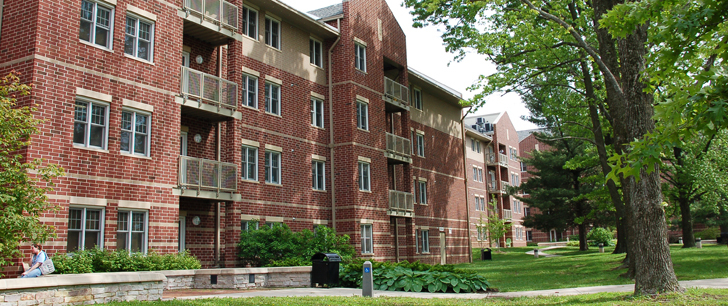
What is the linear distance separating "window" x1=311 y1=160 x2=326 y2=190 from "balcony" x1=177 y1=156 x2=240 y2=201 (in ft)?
20.9

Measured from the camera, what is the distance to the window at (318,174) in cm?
Answer: 2564

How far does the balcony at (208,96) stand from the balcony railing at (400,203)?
10990 mm

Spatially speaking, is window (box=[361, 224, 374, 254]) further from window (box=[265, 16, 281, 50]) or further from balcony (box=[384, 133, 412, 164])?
window (box=[265, 16, 281, 50])

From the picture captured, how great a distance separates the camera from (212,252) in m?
19.8

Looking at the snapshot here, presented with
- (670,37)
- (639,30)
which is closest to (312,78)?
(639,30)

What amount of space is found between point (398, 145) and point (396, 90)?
9.87 ft

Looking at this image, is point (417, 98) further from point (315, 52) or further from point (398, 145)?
point (315, 52)

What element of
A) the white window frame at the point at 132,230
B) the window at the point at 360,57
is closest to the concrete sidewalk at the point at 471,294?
the white window frame at the point at 132,230

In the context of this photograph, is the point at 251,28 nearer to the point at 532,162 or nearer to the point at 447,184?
the point at 447,184

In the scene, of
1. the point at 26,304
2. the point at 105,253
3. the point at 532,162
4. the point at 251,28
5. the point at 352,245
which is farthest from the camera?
the point at 532,162

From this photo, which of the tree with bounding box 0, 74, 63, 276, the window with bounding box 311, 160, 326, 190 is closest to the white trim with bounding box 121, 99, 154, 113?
the tree with bounding box 0, 74, 63, 276

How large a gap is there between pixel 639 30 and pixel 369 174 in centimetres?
1561

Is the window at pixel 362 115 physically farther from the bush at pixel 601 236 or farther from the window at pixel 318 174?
the bush at pixel 601 236

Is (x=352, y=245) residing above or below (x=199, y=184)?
below
